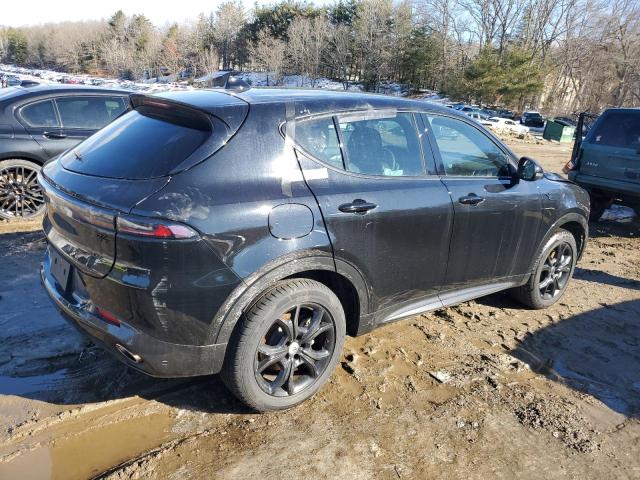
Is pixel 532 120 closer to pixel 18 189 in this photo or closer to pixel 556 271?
pixel 556 271

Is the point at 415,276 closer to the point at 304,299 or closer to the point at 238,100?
the point at 304,299

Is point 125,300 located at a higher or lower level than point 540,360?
higher

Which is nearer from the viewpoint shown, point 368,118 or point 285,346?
point 285,346

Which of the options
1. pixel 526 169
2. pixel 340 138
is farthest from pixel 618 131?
pixel 340 138

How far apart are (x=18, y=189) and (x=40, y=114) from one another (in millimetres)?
984

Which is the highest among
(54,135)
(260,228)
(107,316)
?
(260,228)

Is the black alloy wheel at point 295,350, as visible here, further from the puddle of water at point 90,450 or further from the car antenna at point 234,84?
the car antenna at point 234,84

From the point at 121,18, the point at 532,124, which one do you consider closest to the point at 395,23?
the point at 532,124

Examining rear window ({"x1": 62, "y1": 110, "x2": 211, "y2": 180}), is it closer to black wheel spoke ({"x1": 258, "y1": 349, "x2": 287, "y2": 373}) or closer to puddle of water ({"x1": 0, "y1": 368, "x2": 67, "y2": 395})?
black wheel spoke ({"x1": 258, "y1": 349, "x2": 287, "y2": 373})

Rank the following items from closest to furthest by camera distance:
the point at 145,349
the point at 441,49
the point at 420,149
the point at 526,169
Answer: the point at 145,349, the point at 420,149, the point at 526,169, the point at 441,49

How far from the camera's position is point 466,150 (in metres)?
3.82

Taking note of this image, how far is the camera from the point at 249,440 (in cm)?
271

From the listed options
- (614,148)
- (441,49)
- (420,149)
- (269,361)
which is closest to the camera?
(269,361)

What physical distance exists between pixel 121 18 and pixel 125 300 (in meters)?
115
